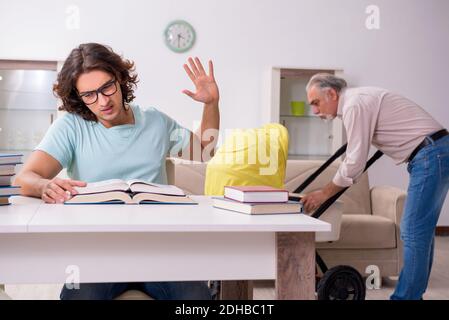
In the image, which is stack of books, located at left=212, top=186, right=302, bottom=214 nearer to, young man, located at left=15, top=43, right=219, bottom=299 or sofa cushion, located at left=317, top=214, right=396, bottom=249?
young man, located at left=15, top=43, right=219, bottom=299

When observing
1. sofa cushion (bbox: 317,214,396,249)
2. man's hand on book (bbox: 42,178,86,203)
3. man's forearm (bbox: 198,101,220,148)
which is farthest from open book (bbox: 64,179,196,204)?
sofa cushion (bbox: 317,214,396,249)

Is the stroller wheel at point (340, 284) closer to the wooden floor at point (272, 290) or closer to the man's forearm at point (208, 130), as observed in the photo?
the wooden floor at point (272, 290)

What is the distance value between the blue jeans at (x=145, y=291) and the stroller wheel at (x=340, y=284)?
1.43 m

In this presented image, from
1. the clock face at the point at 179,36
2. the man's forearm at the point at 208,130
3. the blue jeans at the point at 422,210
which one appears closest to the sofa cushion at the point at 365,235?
the blue jeans at the point at 422,210

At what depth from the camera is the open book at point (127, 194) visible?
1774mm

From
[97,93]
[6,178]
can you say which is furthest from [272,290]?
[6,178]

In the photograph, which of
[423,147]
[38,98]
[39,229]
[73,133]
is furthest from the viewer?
[38,98]

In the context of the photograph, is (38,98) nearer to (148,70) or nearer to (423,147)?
(148,70)

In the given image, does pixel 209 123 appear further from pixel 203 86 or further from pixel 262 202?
pixel 262 202

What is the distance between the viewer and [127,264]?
4.75 ft

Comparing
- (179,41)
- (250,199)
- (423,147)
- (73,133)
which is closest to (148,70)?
(179,41)

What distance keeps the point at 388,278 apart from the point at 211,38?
9.94 ft

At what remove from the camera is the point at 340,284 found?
316 cm

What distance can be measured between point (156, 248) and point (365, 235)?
2.88m
